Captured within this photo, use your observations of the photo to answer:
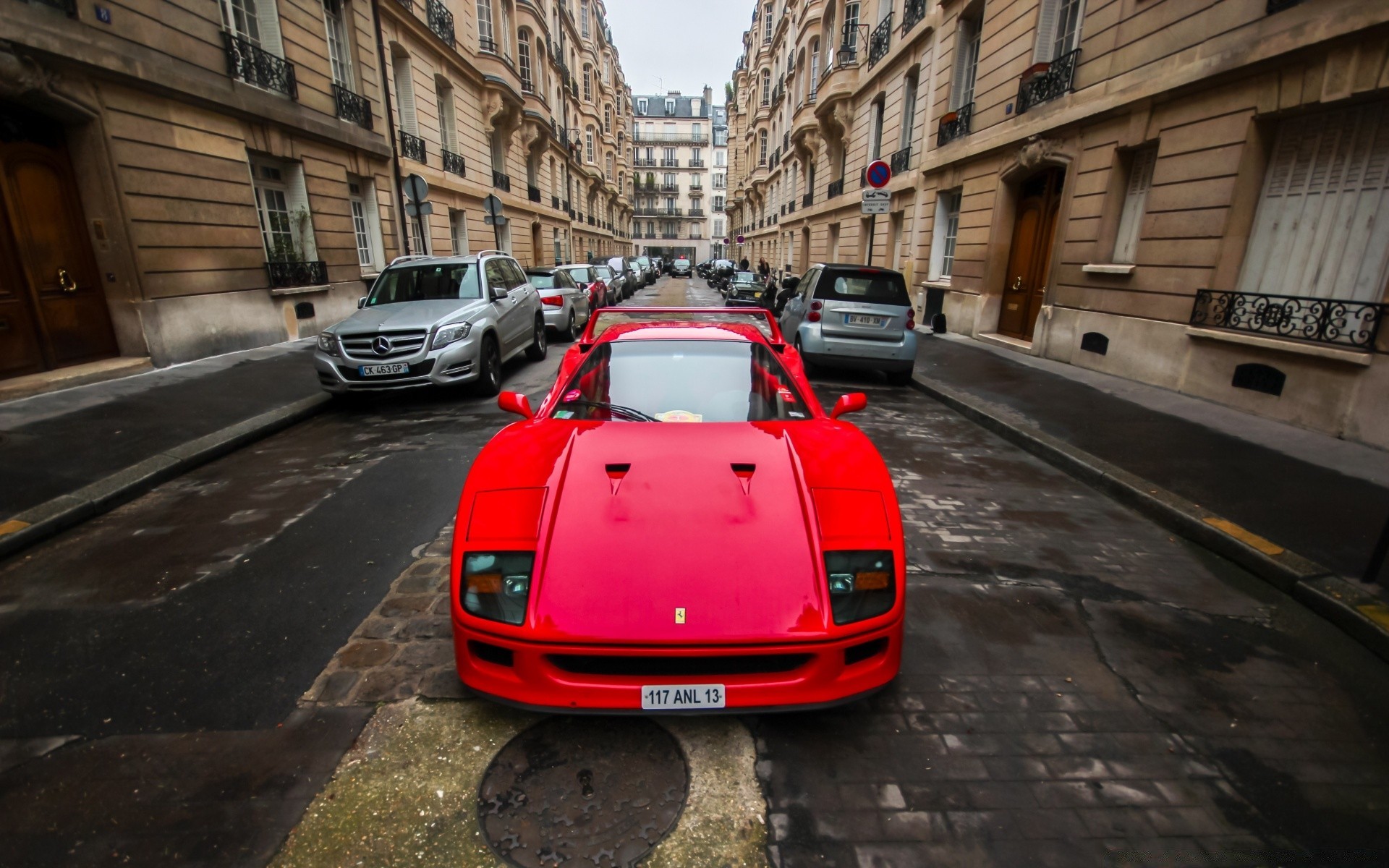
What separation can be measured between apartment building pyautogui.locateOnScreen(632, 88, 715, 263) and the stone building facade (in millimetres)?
61339

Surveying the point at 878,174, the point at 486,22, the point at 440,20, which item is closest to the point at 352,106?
the point at 440,20

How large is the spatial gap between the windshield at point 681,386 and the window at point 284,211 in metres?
11.2

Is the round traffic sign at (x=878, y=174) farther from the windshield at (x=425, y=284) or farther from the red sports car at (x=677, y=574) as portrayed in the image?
the red sports car at (x=677, y=574)

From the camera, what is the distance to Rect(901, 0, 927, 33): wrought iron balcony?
16047mm

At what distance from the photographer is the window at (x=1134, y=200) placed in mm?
9109

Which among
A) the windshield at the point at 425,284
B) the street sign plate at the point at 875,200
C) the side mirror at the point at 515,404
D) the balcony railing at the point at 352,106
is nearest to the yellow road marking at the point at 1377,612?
the side mirror at the point at 515,404

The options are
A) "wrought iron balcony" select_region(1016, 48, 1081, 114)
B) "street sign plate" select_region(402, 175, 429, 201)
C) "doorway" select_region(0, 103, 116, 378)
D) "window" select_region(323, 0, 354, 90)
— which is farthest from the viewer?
"window" select_region(323, 0, 354, 90)

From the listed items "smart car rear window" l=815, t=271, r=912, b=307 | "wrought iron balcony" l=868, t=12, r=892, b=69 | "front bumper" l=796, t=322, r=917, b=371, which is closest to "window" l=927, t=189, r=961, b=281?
"wrought iron balcony" l=868, t=12, r=892, b=69

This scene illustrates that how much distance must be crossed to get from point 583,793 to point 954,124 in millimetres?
16436

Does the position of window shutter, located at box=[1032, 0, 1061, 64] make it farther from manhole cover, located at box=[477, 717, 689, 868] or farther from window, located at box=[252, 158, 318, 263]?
window, located at box=[252, 158, 318, 263]

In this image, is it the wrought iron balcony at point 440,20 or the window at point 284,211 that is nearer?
the window at point 284,211

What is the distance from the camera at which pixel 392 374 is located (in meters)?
7.01

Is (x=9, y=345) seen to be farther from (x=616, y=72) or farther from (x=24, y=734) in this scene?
(x=616, y=72)

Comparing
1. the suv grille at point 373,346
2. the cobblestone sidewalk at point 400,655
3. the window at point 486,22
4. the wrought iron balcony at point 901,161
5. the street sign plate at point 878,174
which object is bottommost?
the cobblestone sidewalk at point 400,655
